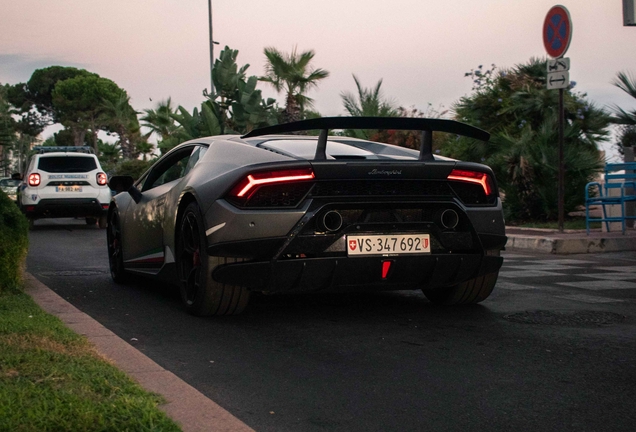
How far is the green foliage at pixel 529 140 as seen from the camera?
15.1 metres

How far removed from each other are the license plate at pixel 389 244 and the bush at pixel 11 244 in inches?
101

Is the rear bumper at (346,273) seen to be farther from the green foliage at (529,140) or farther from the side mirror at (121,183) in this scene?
the green foliage at (529,140)

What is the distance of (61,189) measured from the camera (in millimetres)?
18609

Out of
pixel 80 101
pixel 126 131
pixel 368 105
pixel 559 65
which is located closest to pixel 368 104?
pixel 368 105

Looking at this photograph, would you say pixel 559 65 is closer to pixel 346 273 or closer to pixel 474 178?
pixel 474 178

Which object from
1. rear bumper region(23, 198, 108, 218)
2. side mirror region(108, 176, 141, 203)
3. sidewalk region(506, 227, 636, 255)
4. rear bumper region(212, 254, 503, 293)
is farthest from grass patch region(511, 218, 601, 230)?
rear bumper region(212, 254, 503, 293)

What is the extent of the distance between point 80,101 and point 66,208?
80.4 m

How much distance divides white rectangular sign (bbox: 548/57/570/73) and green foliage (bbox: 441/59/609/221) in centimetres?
237

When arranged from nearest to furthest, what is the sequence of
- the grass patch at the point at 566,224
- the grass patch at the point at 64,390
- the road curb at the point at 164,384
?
the grass patch at the point at 64,390 → the road curb at the point at 164,384 → the grass patch at the point at 566,224

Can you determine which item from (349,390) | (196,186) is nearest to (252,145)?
(196,186)

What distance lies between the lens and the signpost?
12711mm

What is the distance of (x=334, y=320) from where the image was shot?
597cm

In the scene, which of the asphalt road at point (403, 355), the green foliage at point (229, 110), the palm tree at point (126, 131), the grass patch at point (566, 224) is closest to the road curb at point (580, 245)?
the grass patch at point (566, 224)

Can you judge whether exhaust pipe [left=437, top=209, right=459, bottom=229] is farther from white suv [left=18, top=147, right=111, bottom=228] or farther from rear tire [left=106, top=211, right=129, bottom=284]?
white suv [left=18, top=147, right=111, bottom=228]
